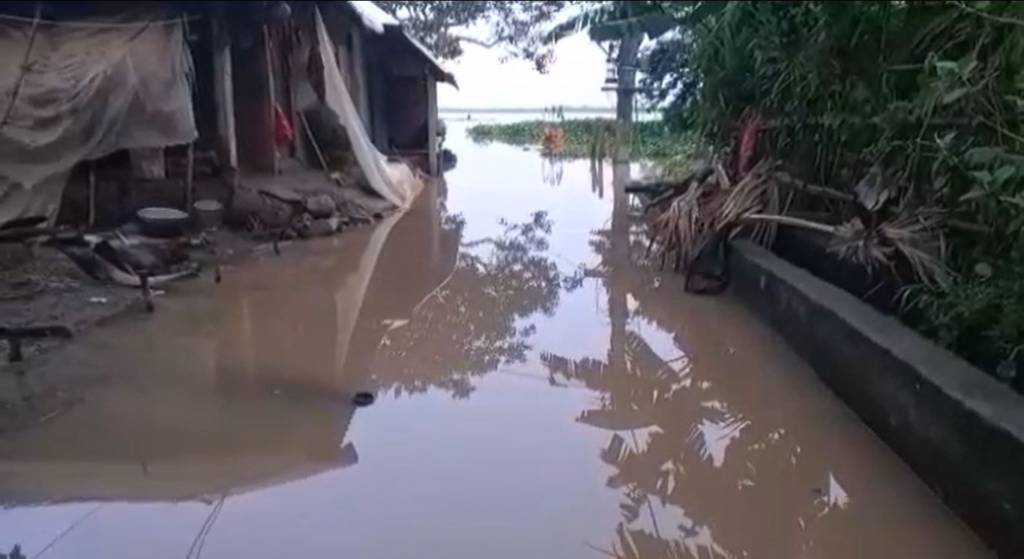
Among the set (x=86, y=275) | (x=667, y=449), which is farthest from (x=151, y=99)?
(x=667, y=449)

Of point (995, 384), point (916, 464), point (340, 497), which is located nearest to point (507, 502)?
point (340, 497)

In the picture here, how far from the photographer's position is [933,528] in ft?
11.4

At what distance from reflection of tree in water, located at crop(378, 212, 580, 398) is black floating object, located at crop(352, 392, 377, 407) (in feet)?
0.65

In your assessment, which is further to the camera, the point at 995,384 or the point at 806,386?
the point at 806,386

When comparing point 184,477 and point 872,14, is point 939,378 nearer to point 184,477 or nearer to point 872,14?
point 872,14

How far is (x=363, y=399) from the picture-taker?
4.98 m

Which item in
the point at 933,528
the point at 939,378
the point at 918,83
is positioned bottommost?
the point at 933,528

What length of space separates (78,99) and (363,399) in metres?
4.85

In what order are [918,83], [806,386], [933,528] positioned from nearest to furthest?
[933,528]
[918,83]
[806,386]

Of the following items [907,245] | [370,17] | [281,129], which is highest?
[370,17]

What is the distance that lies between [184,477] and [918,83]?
3678 mm

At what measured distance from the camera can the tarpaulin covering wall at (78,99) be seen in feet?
26.5

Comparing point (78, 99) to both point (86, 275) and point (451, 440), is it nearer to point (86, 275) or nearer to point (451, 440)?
point (86, 275)

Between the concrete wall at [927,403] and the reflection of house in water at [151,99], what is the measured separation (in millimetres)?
5947
